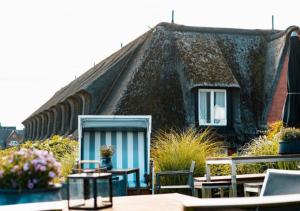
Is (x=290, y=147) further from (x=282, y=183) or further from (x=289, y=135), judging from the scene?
(x=282, y=183)

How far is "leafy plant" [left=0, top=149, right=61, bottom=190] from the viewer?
2.65 metres

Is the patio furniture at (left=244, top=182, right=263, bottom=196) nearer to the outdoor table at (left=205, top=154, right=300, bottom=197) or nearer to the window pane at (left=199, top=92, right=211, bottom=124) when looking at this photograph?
the outdoor table at (left=205, top=154, right=300, bottom=197)

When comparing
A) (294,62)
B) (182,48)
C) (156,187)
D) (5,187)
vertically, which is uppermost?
(182,48)

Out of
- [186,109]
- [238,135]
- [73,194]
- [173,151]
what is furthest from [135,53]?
[73,194]

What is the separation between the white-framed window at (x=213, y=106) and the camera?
706 inches

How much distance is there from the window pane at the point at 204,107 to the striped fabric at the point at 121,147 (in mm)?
9555

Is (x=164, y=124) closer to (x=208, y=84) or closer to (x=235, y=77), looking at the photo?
(x=208, y=84)

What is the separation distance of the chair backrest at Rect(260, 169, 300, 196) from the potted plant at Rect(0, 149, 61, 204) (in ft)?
6.51

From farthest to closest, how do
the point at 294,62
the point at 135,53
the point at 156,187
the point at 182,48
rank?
the point at 135,53
the point at 182,48
the point at 294,62
the point at 156,187

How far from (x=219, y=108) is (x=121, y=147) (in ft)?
33.2

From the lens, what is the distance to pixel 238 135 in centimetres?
1769

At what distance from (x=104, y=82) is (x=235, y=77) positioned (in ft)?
16.1

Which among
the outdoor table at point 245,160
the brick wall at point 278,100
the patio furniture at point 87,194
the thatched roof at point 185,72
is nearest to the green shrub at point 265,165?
the outdoor table at point 245,160

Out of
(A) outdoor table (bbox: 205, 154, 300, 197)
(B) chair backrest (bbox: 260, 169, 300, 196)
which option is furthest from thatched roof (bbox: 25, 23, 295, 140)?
(B) chair backrest (bbox: 260, 169, 300, 196)
